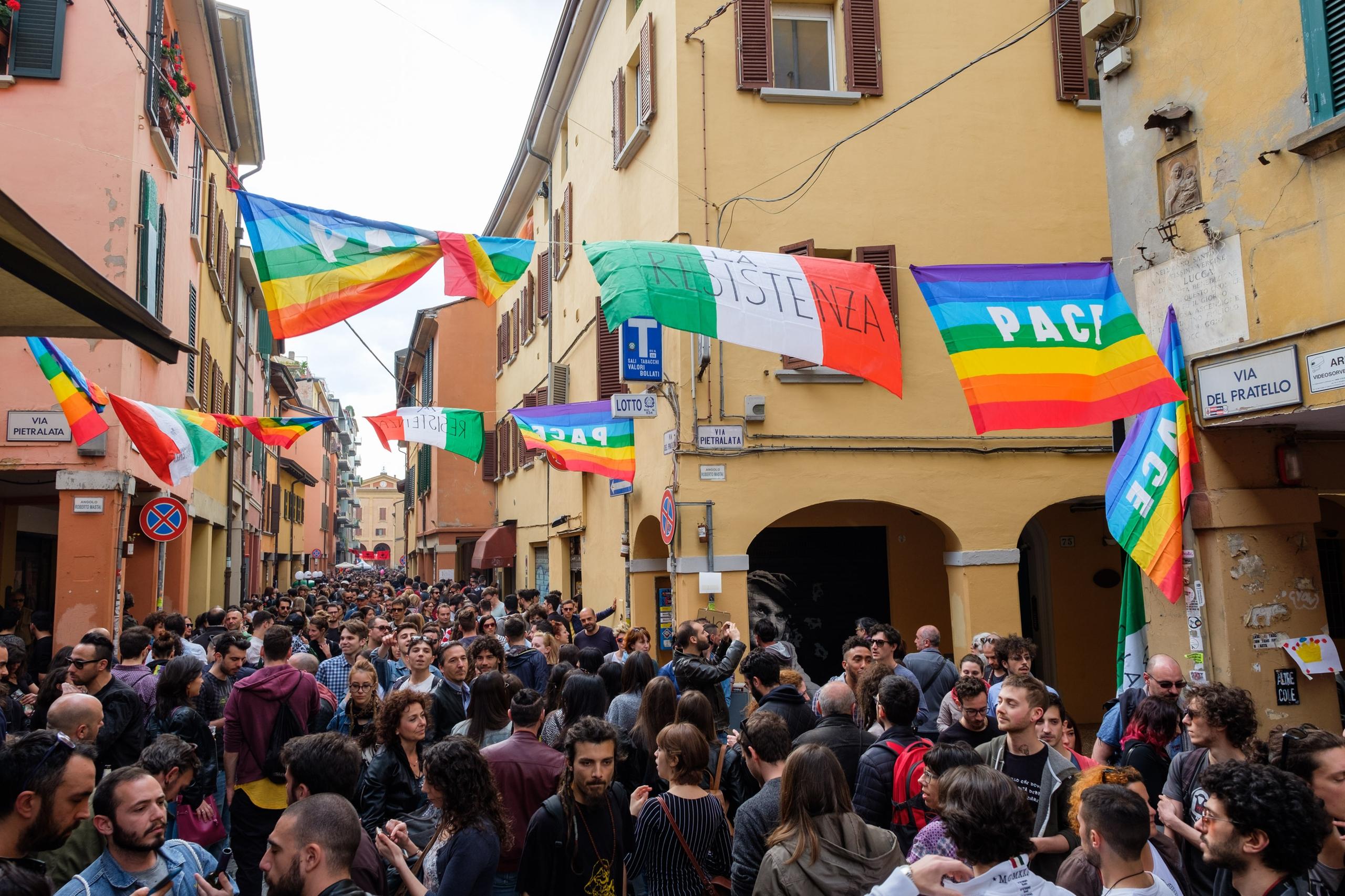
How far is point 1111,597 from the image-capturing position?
49.6ft

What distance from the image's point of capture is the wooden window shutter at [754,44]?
1331 centimetres

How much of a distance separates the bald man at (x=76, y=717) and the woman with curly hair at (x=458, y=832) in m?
2.05

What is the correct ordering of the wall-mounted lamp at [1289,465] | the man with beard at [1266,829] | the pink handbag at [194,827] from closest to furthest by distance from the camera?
the man with beard at [1266,829] → the pink handbag at [194,827] → the wall-mounted lamp at [1289,465]

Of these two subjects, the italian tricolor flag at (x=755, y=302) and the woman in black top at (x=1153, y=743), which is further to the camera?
the italian tricolor flag at (x=755, y=302)

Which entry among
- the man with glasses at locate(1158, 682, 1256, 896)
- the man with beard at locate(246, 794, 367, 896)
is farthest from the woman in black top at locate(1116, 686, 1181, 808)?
the man with beard at locate(246, 794, 367, 896)

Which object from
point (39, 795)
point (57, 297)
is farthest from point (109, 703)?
point (39, 795)

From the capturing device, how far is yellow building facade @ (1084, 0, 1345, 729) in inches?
266

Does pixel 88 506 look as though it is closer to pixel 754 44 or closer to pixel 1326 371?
pixel 754 44

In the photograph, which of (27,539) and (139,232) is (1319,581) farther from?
(27,539)

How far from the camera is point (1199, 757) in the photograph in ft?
15.5

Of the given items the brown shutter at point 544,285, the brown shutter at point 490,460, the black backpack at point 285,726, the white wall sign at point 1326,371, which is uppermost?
the brown shutter at point 544,285

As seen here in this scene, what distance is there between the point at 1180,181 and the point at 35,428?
1373 cm

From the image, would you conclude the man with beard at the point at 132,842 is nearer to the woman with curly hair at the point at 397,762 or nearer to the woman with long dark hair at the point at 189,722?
the woman with curly hair at the point at 397,762

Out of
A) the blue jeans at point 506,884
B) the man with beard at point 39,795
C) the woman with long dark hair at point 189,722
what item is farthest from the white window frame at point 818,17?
the man with beard at point 39,795
